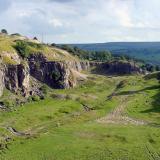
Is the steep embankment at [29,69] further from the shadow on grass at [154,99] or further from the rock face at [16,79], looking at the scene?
the shadow on grass at [154,99]

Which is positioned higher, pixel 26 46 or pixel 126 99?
pixel 26 46

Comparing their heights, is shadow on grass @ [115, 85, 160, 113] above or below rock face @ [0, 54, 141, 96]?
below

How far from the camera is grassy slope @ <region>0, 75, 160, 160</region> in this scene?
92875mm

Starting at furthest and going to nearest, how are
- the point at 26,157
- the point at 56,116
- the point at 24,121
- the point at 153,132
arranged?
the point at 56,116
the point at 24,121
the point at 153,132
the point at 26,157

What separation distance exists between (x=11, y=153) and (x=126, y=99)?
251ft

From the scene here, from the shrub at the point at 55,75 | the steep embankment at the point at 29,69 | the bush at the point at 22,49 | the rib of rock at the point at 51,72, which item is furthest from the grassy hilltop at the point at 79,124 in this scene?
the shrub at the point at 55,75

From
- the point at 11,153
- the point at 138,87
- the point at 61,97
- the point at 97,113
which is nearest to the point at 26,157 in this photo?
the point at 11,153

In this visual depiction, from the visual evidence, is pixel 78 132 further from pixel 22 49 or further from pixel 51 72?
pixel 22 49

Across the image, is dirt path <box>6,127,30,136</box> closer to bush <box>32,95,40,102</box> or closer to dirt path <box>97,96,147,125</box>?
dirt path <box>97,96,147,125</box>

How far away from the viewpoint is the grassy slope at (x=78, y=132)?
305 feet

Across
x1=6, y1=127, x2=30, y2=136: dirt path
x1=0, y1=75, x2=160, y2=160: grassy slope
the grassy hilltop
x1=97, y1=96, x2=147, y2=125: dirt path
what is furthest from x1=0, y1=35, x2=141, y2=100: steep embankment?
x1=6, y1=127, x2=30, y2=136: dirt path

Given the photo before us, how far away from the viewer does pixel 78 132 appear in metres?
111

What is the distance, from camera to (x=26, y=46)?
193750 mm

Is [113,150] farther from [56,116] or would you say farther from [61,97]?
[61,97]
